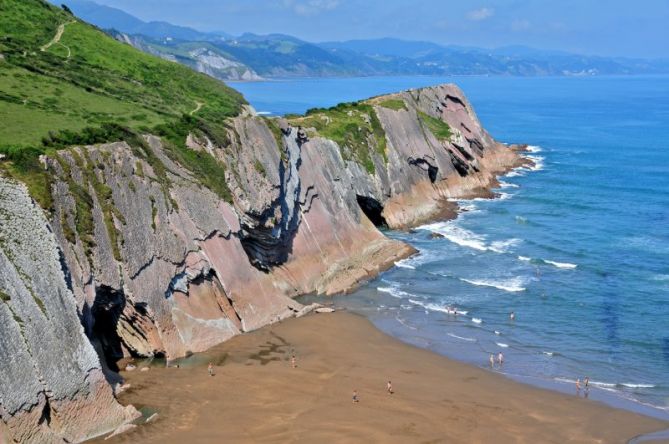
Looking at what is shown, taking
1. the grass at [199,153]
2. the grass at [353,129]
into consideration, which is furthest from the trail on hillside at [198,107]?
the grass at [199,153]

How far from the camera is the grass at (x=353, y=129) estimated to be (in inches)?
2776

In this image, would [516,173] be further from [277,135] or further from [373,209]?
[277,135]

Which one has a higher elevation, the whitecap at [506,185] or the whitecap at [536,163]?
the whitecap at [536,163]

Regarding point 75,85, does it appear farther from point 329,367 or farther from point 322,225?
point 329,367

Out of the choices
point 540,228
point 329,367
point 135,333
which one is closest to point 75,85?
point 135,333

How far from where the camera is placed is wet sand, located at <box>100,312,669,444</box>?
32344 mm

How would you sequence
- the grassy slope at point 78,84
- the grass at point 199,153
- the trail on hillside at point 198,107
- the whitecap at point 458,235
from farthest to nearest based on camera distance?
the whitecap at point 458,235 → the trail on hillside at point 198,107 → the grassy slope at point 78,84 → the grass at point 199,153

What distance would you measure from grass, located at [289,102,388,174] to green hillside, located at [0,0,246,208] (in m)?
8.90

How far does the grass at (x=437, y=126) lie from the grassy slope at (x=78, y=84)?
25535 mm

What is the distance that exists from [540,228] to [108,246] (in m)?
46.2

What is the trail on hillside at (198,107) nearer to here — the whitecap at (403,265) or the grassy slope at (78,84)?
the grassy slope at (78,84)

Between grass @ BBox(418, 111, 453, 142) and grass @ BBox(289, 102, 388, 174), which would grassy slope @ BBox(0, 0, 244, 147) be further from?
grass @ BBox(418, 111, 453, 142)

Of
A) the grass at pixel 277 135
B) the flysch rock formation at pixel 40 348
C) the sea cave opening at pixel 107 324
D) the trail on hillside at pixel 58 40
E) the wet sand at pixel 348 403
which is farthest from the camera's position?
the trail on hillside at pixel 58 40

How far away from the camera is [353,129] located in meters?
74.4
